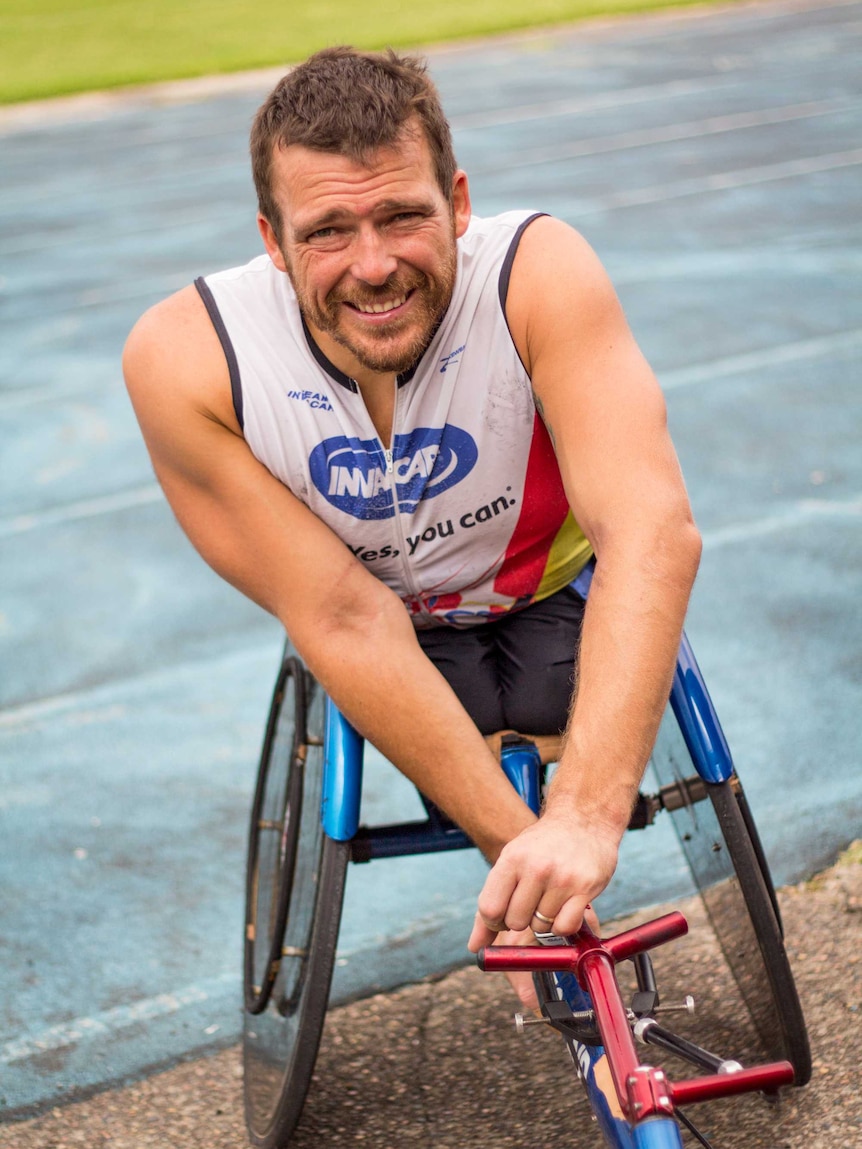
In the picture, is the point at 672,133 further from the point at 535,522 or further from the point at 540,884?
the point at 540,884

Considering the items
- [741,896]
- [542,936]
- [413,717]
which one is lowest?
[741,896]

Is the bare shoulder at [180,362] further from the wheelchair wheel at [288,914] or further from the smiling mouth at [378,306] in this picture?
the wheelchair wheel at [288,914]

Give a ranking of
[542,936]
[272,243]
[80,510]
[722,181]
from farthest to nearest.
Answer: [722,181] < [80,510] < [272,243] < [542,936]

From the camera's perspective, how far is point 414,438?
227 centimetres

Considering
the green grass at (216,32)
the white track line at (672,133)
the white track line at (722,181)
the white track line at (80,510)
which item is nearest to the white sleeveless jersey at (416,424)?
the white track line at (80,510)

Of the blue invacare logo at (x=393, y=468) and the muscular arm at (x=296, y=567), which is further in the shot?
the blue invacare logo at (x=393, y=468)

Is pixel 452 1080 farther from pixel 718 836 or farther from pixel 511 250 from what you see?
pixel 511 250

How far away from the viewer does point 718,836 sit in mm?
2203

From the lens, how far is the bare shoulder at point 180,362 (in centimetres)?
226

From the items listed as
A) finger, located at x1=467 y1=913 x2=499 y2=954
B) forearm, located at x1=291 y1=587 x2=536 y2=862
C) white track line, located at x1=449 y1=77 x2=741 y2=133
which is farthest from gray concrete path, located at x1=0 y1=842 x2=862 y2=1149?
white track line, located at x1=449 y1=77 x2=741 y2=133

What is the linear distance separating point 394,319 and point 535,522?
1.49ft

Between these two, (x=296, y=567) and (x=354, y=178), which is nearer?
(x=354, y=178)

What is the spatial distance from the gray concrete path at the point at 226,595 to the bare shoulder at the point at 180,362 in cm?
138

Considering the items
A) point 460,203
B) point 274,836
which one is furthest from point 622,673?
point 274,836
